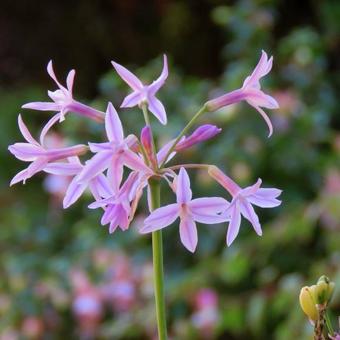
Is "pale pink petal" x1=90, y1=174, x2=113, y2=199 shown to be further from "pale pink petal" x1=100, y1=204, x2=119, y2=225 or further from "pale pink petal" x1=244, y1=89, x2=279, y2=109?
"pale pink petal" x1=244, y1=89, x2=279, y2=109

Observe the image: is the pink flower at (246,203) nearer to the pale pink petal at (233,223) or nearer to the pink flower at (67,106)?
the pale pink petal at (233,223)

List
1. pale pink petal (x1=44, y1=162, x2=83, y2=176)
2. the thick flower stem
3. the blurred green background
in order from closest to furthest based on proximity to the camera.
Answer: the thick flower stem, pale pink petal (x1=44, y1=162, x2=83, y2=176), the blurred green background

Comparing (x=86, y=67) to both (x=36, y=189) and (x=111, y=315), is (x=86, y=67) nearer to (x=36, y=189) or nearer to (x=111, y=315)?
(x=36, y=189)

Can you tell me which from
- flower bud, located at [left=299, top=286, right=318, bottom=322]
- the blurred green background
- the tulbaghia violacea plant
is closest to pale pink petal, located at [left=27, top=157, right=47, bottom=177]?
the tulbaghia violacea plant

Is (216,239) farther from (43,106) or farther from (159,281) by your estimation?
(159,281)

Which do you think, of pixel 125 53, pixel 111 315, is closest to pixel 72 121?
pixel 111 315

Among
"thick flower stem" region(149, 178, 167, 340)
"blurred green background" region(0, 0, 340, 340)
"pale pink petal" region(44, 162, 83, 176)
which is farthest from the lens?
"blurred green background" region(0, 0, 340, 340)
